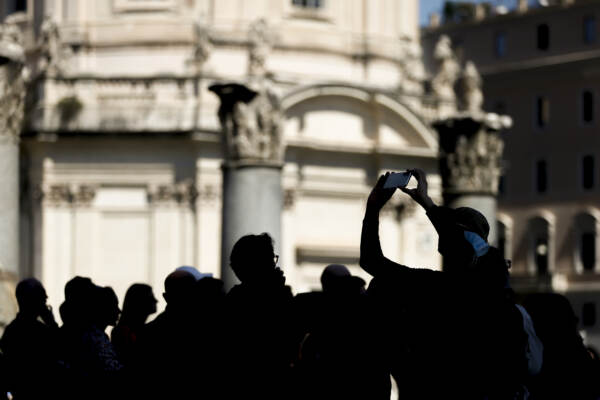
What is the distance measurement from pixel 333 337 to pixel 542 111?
6325 cm

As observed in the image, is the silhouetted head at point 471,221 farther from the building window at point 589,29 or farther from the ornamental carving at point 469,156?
the building window at point 589,29

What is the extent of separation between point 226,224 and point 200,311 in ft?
39.6

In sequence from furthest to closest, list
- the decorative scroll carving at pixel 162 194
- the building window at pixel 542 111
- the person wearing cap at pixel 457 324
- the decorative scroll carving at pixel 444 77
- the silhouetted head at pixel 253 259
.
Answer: the building window at pixel 542 111, the decorative scroll carving at pixel 444 77, the decorative scroll carving at pixel 162 194, the silhouetted head at pixel 253 259, the person wearing cap at pixel 457 324

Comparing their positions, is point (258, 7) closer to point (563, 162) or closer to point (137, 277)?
point (137, 277)

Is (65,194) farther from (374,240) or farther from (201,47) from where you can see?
(374,240)

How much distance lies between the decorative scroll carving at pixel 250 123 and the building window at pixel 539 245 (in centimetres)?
5032

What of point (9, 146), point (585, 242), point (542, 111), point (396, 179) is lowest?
point (585, 242)

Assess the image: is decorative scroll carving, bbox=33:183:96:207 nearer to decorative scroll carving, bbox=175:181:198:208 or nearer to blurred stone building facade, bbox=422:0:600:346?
decorative scroll carving, bbox=175:181:198:208

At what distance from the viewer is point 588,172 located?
70.9 metres

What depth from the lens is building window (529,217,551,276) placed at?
72.1m

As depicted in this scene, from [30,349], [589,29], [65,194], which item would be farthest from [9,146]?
[589,29]

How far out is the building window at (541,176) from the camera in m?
72.5

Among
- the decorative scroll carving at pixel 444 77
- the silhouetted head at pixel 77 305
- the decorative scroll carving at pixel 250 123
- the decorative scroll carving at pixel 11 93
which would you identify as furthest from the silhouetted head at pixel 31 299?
the decorative scroll carving at pixel 444 77

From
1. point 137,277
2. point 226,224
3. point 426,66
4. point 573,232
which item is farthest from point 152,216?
point 426,66
